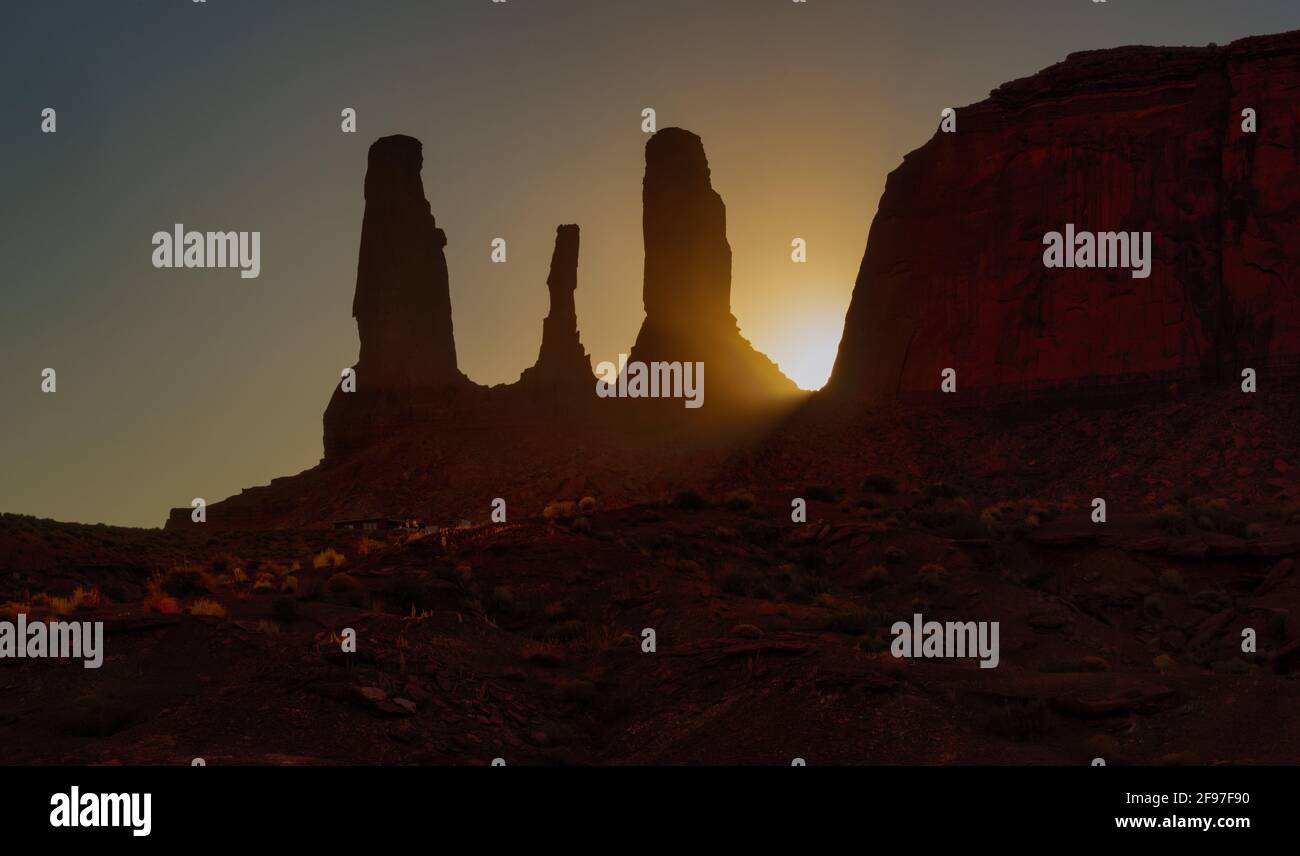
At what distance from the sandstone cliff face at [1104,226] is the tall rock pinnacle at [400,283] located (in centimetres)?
3796

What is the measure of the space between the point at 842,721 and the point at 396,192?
9572 centimetres

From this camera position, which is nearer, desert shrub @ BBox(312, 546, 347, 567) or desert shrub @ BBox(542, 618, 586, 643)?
desert shrub @ BBox(542, 618, 586, 643)

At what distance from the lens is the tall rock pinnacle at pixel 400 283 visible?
10488cm

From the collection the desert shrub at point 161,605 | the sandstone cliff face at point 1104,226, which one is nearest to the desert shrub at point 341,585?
the desert shrub at point 161,605

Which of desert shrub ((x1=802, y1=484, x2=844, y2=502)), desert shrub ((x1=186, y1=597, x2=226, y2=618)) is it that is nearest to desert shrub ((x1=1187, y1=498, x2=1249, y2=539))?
desert shrub ((x1=802, y1=484, x2=844, y2=502))

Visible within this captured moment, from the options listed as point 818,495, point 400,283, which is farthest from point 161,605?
point 400,283

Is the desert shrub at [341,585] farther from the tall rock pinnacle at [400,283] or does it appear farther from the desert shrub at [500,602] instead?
the tall rock pinnacle at [400,283]

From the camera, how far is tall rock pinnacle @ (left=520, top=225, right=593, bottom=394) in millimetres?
103400

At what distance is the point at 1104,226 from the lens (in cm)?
7512

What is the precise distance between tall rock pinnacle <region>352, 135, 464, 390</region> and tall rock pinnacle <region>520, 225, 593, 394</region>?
8042mm

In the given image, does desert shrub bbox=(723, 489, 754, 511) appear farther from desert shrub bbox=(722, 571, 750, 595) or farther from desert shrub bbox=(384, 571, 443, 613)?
desert shrub bbox=(384, 571, 443, 613)
